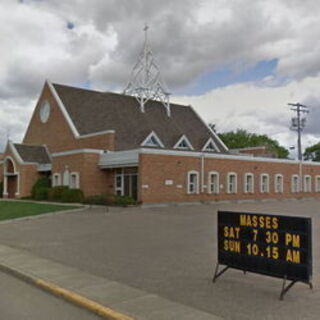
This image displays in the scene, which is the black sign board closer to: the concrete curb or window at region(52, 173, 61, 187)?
the concrete curb

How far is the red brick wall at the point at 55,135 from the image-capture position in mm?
39291

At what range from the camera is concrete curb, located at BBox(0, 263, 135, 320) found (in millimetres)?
6291

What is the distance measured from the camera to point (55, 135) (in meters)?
45.6

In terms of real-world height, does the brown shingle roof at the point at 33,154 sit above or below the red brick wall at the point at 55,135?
below

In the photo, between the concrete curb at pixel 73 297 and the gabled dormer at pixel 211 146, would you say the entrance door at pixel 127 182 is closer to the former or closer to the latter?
the gabled dormer at pixel 211 146

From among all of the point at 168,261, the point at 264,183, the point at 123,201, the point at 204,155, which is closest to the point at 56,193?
the point at 123,201

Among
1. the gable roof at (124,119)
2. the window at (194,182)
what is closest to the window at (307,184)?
the gable roof at (124,119)

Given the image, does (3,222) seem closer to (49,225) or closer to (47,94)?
(49,225)

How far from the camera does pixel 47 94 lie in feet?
157

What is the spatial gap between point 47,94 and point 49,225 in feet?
102

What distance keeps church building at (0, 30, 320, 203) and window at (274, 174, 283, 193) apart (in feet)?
0.33

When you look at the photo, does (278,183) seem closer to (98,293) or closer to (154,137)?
(154,137)

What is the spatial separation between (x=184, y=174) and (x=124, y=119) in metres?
12.7

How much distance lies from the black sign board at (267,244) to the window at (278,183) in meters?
38.0
